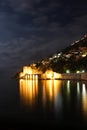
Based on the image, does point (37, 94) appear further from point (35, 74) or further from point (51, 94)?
point (35, 74)

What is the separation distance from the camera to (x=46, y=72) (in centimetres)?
13988

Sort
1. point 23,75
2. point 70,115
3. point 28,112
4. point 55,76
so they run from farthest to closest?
point 23,75
point 55,76
point 28,112
point 70,115

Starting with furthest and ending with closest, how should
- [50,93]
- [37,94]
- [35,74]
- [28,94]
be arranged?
[35,74]
[50,93]
[37,94]
[28,94]

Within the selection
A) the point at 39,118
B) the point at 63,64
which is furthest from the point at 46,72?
the point at 39,118

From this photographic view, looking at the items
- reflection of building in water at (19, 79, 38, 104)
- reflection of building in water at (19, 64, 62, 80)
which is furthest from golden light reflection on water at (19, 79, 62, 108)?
reflection of building in water at (19, 64, 62, 80)

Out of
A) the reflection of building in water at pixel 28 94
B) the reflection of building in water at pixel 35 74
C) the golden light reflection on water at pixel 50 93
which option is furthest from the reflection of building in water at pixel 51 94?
the reflection of building in water at pixel 35 74

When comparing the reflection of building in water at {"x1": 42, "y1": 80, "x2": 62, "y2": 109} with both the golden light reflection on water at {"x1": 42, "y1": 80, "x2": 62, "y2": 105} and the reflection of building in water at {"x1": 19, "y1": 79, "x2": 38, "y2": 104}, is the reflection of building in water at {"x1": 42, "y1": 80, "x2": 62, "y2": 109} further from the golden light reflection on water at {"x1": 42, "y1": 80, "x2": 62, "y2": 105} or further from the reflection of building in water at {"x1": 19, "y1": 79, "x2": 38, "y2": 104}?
the reflection of building in water at {"x1": 19, "y1": 79, "x2": 38, "y2": 104}

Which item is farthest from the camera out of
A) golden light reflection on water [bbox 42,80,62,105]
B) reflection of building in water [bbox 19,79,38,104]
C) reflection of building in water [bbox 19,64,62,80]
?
reflection of building in water [bbox 19,64,62,80]

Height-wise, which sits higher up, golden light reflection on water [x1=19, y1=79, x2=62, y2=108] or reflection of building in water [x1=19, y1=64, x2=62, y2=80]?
reflection of building in water [x1=19, y1=64, x2=62, y2=80]

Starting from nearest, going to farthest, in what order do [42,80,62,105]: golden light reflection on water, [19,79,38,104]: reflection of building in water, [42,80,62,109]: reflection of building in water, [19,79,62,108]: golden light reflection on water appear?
[42,80,62,109]: reflection of building in water < [19,79,38,104]: reflection of building in water < [19,79,62,108]: golden light reflection on water < [42,80,62,105]: golden light reflection on water

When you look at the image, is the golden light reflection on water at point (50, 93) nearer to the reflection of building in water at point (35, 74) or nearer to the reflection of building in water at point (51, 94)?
the reflection of building in water at point (51, 94)

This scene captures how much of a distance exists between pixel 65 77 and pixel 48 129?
99605mm

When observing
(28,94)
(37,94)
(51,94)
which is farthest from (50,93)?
(28,94)

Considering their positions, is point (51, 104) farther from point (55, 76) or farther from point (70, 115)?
point (55, 76)
